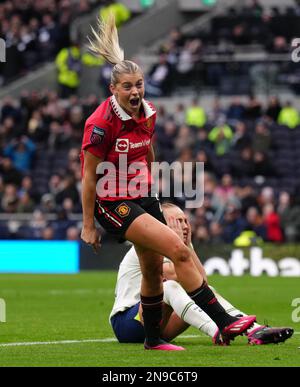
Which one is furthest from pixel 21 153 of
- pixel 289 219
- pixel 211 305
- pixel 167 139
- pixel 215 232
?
pixel 211 305

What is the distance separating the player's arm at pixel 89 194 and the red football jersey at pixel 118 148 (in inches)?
A: 2.5

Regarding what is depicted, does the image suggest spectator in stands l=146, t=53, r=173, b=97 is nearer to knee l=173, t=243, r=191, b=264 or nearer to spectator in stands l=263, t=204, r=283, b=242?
spectator in stands l=263, t=204, r=283, b=242

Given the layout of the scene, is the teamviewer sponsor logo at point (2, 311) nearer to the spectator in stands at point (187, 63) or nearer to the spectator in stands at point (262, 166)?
the spectator in stands at point (262, 166)

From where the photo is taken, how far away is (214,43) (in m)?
31.1

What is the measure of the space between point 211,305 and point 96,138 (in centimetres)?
152

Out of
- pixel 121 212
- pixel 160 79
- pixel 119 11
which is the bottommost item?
pixel 121 212

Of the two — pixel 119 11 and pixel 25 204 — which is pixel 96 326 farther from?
pixel 119 11

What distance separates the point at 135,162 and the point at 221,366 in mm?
1973

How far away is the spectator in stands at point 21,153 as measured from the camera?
91.6ft

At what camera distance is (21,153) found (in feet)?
91.8

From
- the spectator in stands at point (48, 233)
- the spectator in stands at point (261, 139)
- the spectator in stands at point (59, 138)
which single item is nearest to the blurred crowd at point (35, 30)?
the spectator in stands at point (59, 138)

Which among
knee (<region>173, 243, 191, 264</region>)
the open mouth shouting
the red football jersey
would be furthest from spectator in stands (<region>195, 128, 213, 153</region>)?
knee (<region>173, 243, 191, 264</region>)

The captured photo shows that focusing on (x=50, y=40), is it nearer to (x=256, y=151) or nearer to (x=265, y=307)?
(x=256, y=151)

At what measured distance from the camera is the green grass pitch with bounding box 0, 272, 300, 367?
8.48 metres
